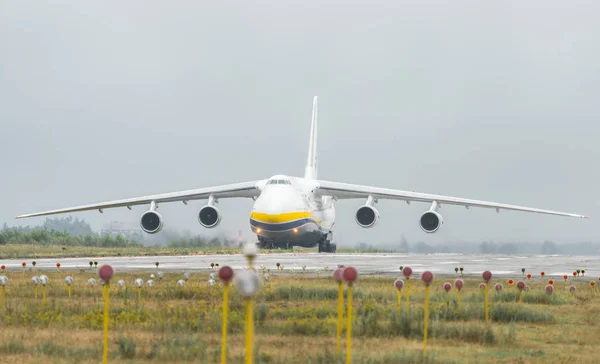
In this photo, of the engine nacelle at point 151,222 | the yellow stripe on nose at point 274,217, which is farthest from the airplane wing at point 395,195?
the engine nacelle at point 151,222

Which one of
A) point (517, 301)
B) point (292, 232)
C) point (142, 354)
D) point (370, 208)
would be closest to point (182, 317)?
point (142, 354)

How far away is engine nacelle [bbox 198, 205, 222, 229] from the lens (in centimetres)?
3862

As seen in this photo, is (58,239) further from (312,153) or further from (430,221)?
(430,221)

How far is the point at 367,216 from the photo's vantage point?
133 ft

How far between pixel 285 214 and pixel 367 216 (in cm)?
586

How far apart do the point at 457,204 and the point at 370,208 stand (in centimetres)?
435

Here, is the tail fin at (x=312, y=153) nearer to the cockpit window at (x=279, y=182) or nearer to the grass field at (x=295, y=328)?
the cockpit window at (x=279, y=182)

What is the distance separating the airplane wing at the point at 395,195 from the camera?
39906 mm

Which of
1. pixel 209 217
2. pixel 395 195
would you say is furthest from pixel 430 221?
pixel 209 217

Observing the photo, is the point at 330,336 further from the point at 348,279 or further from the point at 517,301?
the point at 517,301

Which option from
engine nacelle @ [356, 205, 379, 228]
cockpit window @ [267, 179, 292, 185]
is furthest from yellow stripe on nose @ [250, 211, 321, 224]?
engine nacelle @ [356, 205, 379, 228]

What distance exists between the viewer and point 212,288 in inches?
625

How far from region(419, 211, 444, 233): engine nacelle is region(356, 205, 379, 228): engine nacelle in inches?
90.0

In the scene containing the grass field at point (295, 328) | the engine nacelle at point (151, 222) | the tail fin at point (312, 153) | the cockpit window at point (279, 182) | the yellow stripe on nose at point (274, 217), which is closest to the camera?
the grass field at point (295, 328)
